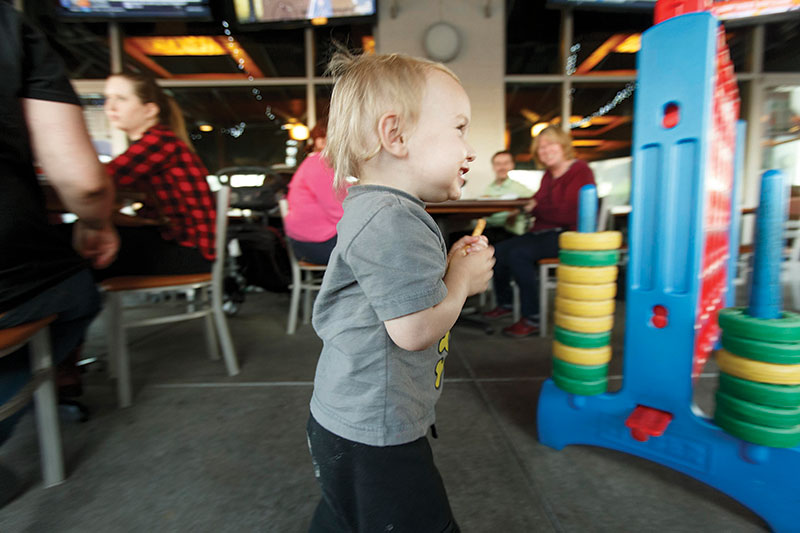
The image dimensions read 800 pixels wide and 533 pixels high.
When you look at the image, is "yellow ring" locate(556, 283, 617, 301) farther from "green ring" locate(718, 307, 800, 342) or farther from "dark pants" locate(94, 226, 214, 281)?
"dark pants" locate(94, 226, 214, 281)

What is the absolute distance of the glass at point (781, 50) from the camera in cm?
514

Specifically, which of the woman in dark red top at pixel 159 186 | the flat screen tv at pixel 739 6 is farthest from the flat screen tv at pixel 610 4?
the woman in dark red top at pixel 159 186

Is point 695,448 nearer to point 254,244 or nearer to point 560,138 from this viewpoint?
point 560,138

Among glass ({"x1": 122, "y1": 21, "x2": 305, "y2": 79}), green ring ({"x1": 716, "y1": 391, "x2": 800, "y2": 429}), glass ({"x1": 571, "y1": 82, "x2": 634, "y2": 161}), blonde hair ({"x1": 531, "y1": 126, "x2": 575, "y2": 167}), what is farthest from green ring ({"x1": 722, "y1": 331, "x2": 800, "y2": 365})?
glass ({"x1": 122, "y1": 21, "x2": 305, "y2": 79})

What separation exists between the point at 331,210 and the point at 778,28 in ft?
20.3

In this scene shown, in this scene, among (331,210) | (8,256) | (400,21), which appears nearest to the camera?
(8,256)

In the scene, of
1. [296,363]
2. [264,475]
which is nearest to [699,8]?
[264,475]

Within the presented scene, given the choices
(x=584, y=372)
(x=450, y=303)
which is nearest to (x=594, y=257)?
(x=584, y=372)

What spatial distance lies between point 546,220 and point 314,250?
1.47 m

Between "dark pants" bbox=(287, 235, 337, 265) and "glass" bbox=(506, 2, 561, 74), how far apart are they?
12.6 feet

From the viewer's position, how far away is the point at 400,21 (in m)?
4.83

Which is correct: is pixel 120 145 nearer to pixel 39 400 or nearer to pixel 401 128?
pixel 39 400

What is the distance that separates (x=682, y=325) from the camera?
102cm

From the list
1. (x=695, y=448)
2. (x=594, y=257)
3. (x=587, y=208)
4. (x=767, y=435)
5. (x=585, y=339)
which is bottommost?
(x=695, y=448)
